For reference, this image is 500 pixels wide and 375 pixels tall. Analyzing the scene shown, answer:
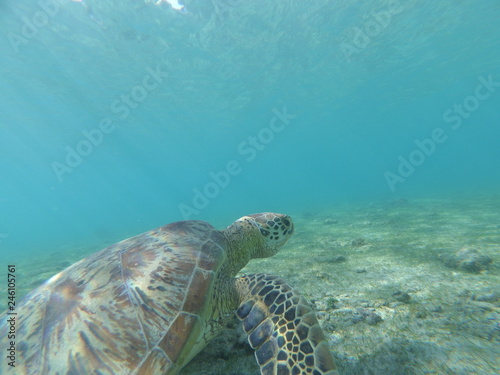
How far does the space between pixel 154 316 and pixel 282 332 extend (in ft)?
3.40

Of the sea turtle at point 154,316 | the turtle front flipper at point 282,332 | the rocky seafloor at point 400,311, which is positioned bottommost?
the rocky seafloor at point 400,311

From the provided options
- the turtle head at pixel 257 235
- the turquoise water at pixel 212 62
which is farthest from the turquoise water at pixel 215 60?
the turtle head at pixel 257 235

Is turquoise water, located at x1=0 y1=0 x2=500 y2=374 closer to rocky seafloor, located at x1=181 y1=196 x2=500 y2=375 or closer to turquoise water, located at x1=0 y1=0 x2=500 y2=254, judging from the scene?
turquoise water, located at x1=0 y1=0 x2=500 y2=254

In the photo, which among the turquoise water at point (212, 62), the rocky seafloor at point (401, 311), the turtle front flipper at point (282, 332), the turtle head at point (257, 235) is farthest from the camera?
the turquoise water at point (212, 62)

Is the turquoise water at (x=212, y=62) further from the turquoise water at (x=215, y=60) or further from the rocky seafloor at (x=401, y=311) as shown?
the rocky seafloor at (x=401, y=311)

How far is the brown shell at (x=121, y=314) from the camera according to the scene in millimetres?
1619

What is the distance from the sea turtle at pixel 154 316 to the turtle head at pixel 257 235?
585 millimetres

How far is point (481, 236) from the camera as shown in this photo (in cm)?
569

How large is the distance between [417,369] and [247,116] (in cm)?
3620

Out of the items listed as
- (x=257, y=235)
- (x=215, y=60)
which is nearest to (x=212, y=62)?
(x=215, y=60)

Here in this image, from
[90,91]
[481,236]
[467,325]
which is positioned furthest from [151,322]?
[90,91]

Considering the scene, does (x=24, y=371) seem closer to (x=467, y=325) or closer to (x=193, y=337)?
(x=193, y=337)

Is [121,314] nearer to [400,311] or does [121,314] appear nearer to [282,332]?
[282,332]

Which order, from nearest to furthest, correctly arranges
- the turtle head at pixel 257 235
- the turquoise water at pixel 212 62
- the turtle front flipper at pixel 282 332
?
the turtle front flipper at pixel 282 332 < the turtle head at pixel 257 235 < the turquoise water at pixel 212 62
